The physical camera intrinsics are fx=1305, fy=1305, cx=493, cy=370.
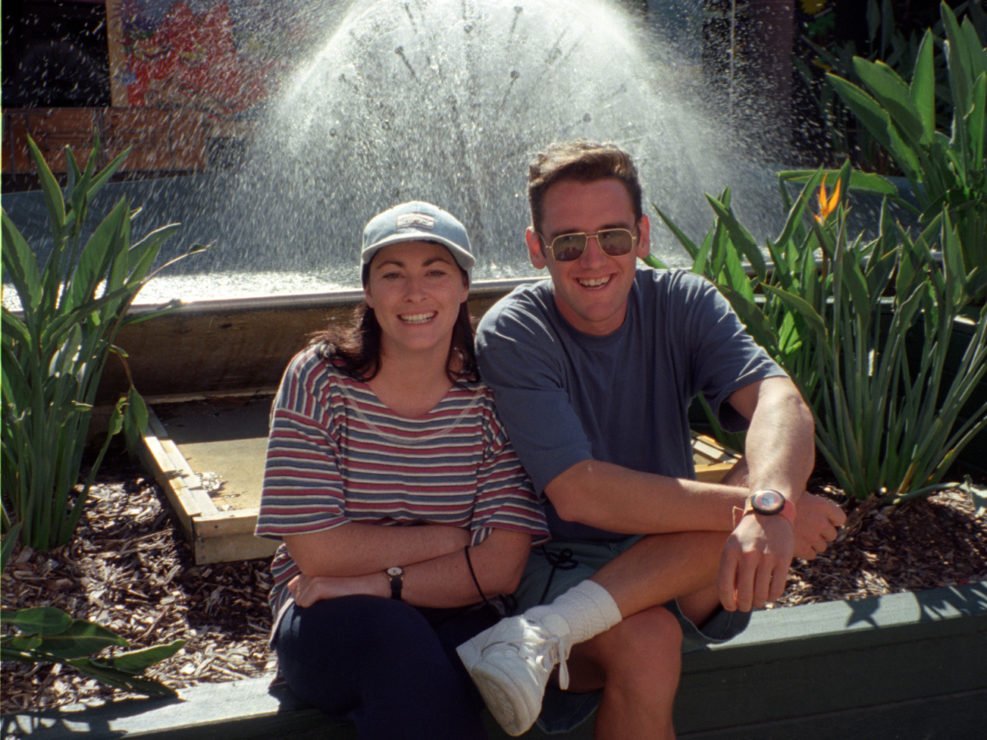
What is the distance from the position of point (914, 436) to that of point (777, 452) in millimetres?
1068

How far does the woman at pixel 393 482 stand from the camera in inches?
90.2

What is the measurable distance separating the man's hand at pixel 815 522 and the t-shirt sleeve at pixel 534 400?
41cm

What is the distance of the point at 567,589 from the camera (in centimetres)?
245

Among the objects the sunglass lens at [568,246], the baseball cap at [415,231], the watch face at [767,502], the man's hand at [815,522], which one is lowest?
the man's hand at [815,522]

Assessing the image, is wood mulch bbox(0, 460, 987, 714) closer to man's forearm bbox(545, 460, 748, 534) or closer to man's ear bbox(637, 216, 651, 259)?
man's forearm bbox(545, 460, 748, 534)

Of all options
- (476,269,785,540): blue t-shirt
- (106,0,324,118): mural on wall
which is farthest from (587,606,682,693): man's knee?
(106,0,324,118): mural on wall

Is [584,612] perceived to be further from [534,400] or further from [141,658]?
[141,658]

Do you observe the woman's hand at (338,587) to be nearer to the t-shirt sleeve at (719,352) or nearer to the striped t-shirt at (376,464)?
the striped t-shirt at (376,464)

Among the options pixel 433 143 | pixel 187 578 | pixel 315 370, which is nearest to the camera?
pixel 315 370

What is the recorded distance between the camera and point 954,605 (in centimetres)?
284

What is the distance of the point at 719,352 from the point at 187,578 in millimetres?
1333

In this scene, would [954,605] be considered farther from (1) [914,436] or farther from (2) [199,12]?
(2) [199,12]

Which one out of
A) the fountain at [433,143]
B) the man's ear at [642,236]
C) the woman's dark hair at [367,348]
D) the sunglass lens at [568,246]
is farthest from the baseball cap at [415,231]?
the fountain at [433,143]

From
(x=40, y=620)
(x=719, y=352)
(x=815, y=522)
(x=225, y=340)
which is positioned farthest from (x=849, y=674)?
(x=225, y=340)
